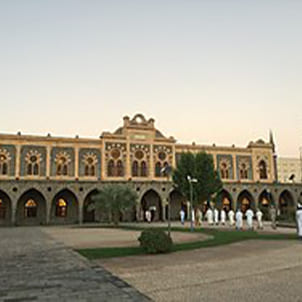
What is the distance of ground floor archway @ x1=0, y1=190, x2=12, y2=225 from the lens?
35.9 m

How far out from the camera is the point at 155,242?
11.6 meters

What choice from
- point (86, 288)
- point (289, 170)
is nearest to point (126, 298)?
point (86, 288)

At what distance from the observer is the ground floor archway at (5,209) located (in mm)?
35906

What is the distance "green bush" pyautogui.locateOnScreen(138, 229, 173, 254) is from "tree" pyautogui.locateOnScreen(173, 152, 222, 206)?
1885cm

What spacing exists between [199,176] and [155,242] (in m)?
19.5

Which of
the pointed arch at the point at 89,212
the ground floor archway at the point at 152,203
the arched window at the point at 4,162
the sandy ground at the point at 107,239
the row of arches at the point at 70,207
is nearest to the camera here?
the sandy ground at the point at 107,239

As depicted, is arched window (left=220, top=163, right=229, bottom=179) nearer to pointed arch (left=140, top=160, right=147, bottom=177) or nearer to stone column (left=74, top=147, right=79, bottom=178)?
pointed arch (left=140, top=160, right=147, bottom=177)

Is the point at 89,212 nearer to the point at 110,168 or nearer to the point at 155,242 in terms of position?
the point at 110,168

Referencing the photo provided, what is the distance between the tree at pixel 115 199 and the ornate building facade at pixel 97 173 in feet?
8.22

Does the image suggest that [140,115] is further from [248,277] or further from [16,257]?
[248,277]

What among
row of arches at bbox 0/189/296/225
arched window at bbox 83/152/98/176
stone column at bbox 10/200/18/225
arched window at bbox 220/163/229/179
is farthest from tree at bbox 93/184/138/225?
arched window at bbox 220/163/229/179

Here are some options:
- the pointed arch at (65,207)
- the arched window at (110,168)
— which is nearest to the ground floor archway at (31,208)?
the pointed arch at (65,207)

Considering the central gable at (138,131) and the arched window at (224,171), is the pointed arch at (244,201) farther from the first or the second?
the central gable at (138,131)

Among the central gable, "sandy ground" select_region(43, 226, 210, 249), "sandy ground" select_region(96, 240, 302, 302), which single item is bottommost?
"sandy ground" select_region(43, 226, 210, 249)
